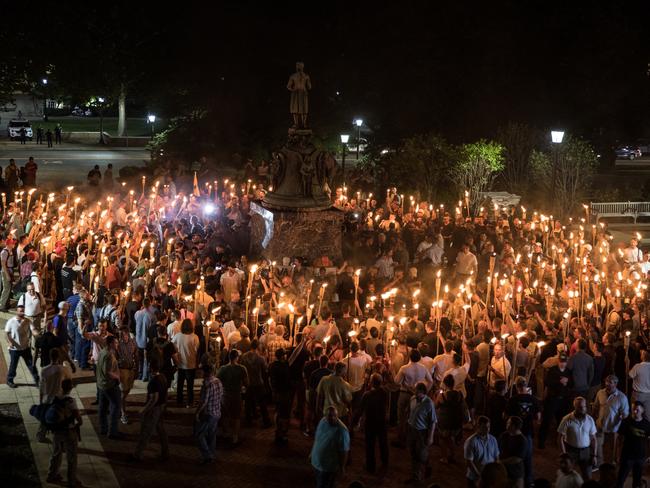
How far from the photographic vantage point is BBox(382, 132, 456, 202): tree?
3397 centimetres

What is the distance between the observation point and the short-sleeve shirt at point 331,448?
1009cm

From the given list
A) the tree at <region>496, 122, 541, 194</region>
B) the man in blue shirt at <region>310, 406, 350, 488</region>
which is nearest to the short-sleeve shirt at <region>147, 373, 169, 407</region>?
the man in blue shirt at <region>310, 406, 350, 488</region>

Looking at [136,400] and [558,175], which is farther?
[558,175]

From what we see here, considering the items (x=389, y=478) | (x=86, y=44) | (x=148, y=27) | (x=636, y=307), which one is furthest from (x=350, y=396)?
(x=148, y=27)

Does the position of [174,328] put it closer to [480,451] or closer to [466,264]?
[480,451]

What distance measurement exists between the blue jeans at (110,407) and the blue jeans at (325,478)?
140 inches

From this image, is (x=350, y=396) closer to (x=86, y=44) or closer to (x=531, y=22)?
(x=531, y=22)

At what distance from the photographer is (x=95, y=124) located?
82062mm

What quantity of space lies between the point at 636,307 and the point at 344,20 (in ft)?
110

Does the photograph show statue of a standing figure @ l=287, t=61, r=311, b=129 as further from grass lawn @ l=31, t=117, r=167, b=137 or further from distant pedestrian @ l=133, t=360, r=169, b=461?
grass lawn @ l=31, t=117, r=167, b=137

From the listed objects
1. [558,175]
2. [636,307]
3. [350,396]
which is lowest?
[350,396]

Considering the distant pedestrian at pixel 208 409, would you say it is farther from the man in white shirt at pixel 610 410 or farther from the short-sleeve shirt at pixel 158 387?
the man in white shirt at pixel 610 410

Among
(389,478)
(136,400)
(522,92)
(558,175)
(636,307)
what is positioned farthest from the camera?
(522,92)

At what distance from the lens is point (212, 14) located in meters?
48.6
